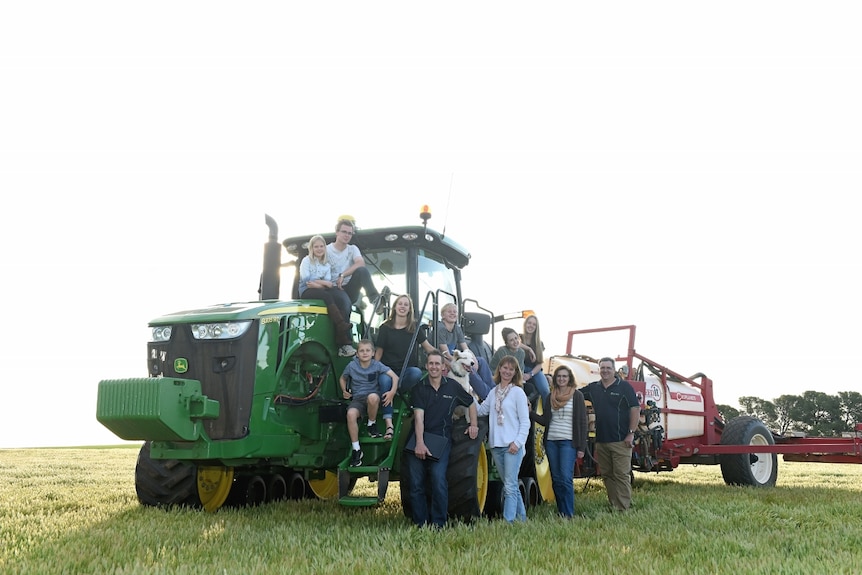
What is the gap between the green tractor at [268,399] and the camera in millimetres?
7016

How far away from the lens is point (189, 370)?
7.48 meters

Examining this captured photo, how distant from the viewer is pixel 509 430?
25.1 feet

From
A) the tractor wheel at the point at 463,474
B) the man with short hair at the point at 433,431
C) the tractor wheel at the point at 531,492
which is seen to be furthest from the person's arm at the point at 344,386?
the tractor wheel at the point at 531,492

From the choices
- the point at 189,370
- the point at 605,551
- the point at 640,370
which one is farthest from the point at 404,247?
the point at 640,370

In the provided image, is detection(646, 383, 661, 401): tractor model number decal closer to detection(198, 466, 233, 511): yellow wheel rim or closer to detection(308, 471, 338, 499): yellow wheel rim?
detection(308, 471, 338, 499): yellow wheel rim

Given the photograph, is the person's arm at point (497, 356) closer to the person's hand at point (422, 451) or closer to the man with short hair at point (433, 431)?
the man with short hair at point (433, 431)

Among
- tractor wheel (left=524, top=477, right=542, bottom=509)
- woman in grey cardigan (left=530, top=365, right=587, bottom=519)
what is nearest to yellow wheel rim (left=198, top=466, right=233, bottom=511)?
tractor wheel (left=524, top=477, right=542, bottom=509)

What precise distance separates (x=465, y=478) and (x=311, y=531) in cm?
150

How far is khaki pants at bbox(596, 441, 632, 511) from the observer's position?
894 cm

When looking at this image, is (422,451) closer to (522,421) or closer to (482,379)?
(522,421)

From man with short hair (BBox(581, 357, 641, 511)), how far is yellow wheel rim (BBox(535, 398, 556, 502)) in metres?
0.74

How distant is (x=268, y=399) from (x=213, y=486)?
74.2 inches

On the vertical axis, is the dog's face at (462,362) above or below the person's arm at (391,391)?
above

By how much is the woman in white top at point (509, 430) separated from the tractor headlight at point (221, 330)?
2.51m
